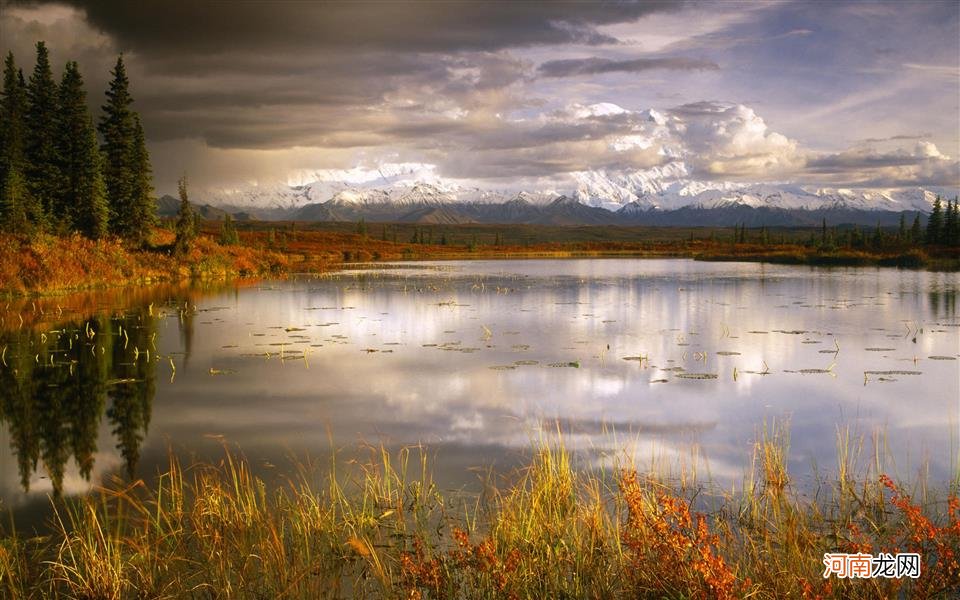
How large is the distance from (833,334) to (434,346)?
561 inches

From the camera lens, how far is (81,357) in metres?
21.3

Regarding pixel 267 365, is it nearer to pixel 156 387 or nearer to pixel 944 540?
pixel 156 387

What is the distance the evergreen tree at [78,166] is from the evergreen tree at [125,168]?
2.18m

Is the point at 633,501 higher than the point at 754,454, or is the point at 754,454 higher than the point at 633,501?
the point at 633,501

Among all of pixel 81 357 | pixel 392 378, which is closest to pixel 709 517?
pixel 392 378

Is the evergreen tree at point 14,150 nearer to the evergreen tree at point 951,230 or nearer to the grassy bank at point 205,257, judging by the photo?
the grassy bank at point 205,257

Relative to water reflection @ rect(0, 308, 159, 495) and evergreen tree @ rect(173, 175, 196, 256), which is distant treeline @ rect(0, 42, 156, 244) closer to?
evergreen tree @ rect(173, 175, 196, 256)

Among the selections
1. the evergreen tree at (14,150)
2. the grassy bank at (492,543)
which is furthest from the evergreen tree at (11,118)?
the grassy bank at (492,543)

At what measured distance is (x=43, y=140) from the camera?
58.2 metres

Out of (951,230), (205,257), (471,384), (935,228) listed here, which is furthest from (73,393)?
(935,228)

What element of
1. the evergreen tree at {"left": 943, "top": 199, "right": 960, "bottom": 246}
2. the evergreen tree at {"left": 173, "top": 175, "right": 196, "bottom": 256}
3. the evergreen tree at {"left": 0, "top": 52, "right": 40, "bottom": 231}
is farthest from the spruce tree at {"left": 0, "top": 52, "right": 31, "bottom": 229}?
the evergreen tree at {"left": 943, "top": 199, "right": 960, "bottom": 246}

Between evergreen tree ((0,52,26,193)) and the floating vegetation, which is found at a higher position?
evergreen tree ((0,52,26,193))

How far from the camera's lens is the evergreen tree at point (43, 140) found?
56.4 metres

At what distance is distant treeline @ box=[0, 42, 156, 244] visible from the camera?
5544 cm
